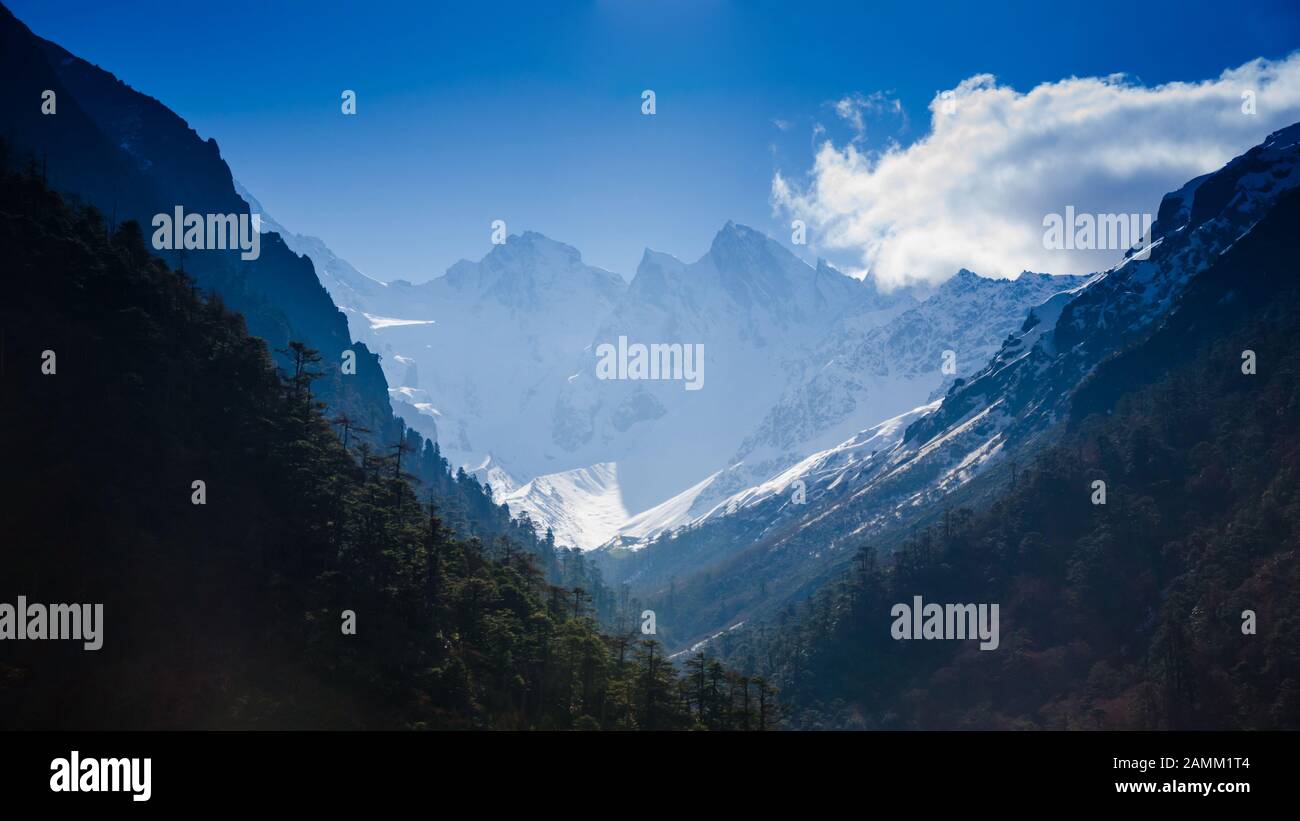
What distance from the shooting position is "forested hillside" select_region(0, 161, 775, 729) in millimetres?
70312

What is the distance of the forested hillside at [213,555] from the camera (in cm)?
7031

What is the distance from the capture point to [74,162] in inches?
6575

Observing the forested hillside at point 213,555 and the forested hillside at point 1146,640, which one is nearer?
the forested hillside at point 213,555

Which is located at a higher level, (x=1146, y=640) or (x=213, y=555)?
(x=213, y=555)

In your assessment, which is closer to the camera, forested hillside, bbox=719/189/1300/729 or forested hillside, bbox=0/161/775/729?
forested hillside, bbox=0/161/775/729

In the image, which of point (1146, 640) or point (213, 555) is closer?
point (213, 555)

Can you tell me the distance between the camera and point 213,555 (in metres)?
80.3

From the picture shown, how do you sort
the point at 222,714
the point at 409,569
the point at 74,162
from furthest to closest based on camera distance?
the point at 74,162 < the point at 409,569 < the point at 222,714
